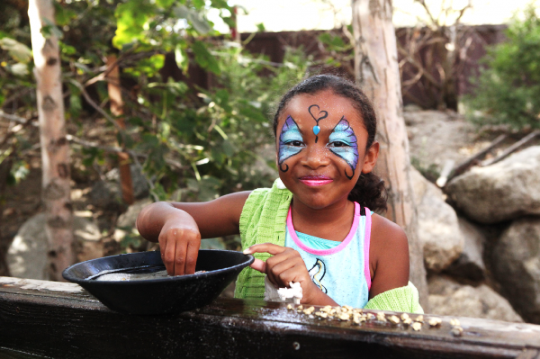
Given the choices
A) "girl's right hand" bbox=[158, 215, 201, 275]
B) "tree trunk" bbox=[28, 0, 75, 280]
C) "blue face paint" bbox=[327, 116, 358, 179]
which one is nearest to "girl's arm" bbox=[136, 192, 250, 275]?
"girl's right hand" bbox=[158, 215, 201, 275]

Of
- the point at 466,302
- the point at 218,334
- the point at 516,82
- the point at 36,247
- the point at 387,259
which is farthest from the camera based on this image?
the point at 516,82

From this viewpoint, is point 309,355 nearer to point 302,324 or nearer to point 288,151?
point 302,324

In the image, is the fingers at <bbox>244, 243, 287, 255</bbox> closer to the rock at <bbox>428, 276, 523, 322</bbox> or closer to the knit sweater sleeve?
the knit sweater sleeve

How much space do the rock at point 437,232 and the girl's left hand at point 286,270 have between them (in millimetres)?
2580

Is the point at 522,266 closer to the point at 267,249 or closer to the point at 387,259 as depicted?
the point at 387,259

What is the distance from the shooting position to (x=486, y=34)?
6844 mm

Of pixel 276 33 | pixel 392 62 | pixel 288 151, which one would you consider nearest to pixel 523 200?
pixel 392 62

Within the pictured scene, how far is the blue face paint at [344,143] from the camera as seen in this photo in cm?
147

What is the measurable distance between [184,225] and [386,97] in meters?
1.22

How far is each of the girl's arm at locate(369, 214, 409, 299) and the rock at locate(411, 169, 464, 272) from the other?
2.20 m

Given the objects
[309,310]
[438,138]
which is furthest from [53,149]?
[438,138]

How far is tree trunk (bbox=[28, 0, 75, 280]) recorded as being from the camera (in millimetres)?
2430

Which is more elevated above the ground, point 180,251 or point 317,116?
point 317,116

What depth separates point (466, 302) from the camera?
12.3 feet
